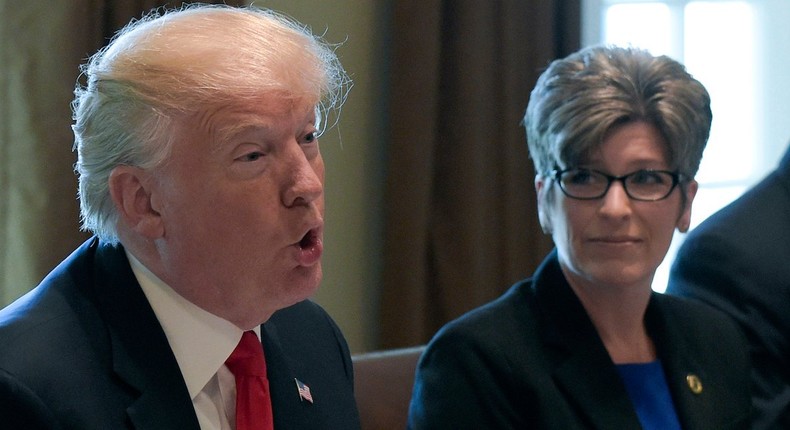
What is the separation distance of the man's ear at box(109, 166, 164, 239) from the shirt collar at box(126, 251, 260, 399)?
0.27 ft

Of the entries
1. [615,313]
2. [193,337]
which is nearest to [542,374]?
[615,313]

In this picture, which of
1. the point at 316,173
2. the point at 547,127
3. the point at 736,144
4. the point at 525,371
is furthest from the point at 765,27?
the point at 316,173

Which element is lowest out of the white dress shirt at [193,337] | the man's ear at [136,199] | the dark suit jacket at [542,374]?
the dark suit jacket at [542,374]

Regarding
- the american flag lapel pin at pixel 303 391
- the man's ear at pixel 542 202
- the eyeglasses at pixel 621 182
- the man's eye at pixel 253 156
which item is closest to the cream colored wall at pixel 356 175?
the man's ear at pixel 542 202

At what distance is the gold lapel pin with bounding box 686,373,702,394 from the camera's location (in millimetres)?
2213

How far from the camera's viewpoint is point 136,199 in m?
1.57

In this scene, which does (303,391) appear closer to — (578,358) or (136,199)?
(136,199)

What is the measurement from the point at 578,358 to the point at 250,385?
2.44 feet

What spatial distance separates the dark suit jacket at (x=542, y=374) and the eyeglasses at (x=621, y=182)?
168 millimetres

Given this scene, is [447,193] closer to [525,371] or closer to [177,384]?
[525,371]

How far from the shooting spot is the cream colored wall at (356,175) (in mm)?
3701

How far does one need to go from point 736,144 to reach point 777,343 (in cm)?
226

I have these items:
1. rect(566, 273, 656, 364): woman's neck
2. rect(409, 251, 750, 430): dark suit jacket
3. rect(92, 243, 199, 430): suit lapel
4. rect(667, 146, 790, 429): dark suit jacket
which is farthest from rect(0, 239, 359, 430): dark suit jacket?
rect(667, 146, 790, 429): dark suit jacket

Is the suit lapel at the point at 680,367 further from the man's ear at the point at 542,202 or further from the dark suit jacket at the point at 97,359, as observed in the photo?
the dark suit jacket at the point at 97,359
